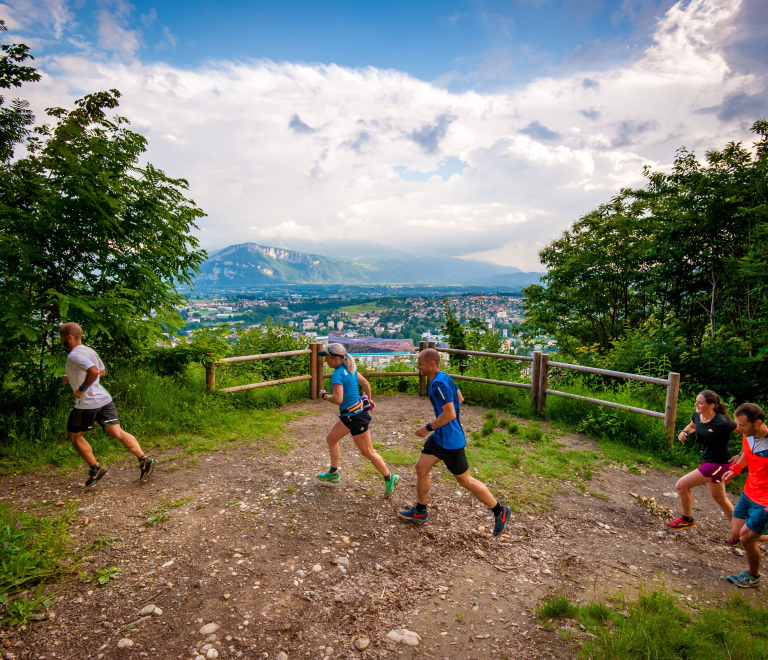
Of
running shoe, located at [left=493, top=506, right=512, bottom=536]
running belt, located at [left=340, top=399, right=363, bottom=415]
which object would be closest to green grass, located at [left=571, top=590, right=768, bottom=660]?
running shoe, located at [left=493, top=506, right=512, bottom=536]

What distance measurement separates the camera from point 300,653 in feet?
8.60

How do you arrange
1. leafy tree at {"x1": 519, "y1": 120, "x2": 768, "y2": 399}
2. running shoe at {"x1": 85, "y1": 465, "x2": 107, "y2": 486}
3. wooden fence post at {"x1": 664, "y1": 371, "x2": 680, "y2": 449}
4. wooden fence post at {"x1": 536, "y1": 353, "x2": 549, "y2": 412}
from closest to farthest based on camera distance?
running shoe at {"x1": 85, "y1": 465, "x2": 107, "y2": 486} < wooden fence post at {"x1": 664, "y1": 371, "x2": 680, "y2": 449} < leafy tree at {"x1": 519, "y1": 120, "x2": 768, "y2": 399} < wooden fence post at {"x1": 536, "y1": 353, "x2": 549, "y2": 412}

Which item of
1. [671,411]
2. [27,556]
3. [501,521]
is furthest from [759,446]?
[27,556]

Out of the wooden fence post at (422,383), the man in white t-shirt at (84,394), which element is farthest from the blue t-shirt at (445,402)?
the wooden fence post at (422,383)

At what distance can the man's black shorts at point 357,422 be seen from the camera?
4.51 metres

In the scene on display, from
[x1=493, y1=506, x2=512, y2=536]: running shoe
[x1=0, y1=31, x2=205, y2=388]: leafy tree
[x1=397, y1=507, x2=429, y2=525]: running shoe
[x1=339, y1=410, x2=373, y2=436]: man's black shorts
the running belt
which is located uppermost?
[x1=0, y1=31, x2=205, y2=388]: leafy tree

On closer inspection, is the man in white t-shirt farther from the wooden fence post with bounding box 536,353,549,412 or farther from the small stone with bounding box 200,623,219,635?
the wooden fence post with bounding box 536,353,549,412

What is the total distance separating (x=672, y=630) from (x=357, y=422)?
3011mm

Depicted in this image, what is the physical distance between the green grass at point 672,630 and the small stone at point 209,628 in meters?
2.40

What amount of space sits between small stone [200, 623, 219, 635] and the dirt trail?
1.4 inches

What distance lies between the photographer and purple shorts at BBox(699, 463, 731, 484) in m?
3.88

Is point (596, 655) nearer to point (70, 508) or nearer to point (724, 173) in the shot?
point (70, 508)

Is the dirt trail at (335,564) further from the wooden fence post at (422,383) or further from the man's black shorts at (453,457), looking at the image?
the wooden fence post at (422,383)

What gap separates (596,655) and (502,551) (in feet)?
3.99
